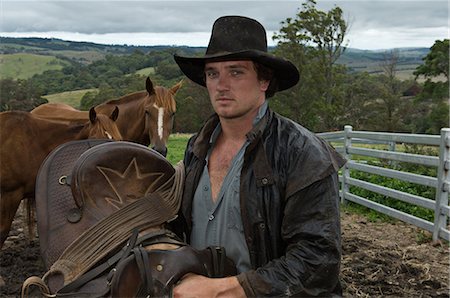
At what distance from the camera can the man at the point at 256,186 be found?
1598 millimetres

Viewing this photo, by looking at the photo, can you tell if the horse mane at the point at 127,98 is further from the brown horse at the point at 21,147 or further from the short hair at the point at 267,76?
the short hair at the point at 267,76

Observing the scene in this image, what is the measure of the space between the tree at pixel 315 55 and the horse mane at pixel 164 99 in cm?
2553

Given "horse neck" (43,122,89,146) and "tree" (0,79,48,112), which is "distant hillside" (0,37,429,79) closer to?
"tree" (0,79,48,112)

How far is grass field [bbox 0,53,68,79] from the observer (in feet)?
188

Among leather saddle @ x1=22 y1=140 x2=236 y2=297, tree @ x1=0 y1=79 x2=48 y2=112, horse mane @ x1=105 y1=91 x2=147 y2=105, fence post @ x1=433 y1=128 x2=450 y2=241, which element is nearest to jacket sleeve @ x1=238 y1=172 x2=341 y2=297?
leather saddle @ x1=22 y1=140 x2=236 y2=297

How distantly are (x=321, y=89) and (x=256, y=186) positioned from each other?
1257 inches

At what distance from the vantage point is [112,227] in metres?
1.52

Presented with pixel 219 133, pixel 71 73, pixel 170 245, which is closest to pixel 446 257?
pixel 219 133

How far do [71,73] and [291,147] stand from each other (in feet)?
173

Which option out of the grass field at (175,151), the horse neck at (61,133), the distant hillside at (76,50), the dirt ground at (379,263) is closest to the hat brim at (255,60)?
the dirt ground at (379,263)

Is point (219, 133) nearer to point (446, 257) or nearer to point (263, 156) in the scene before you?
point (263, 156)

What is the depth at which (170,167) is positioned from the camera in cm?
183

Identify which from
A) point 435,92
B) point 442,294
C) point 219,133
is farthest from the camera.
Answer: point 435,92

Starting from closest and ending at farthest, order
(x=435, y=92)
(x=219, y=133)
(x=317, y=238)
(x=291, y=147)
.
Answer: (x=317, y=238)
(x=291, y=147)
(x=219, y=133)
(x=435, y=92)
